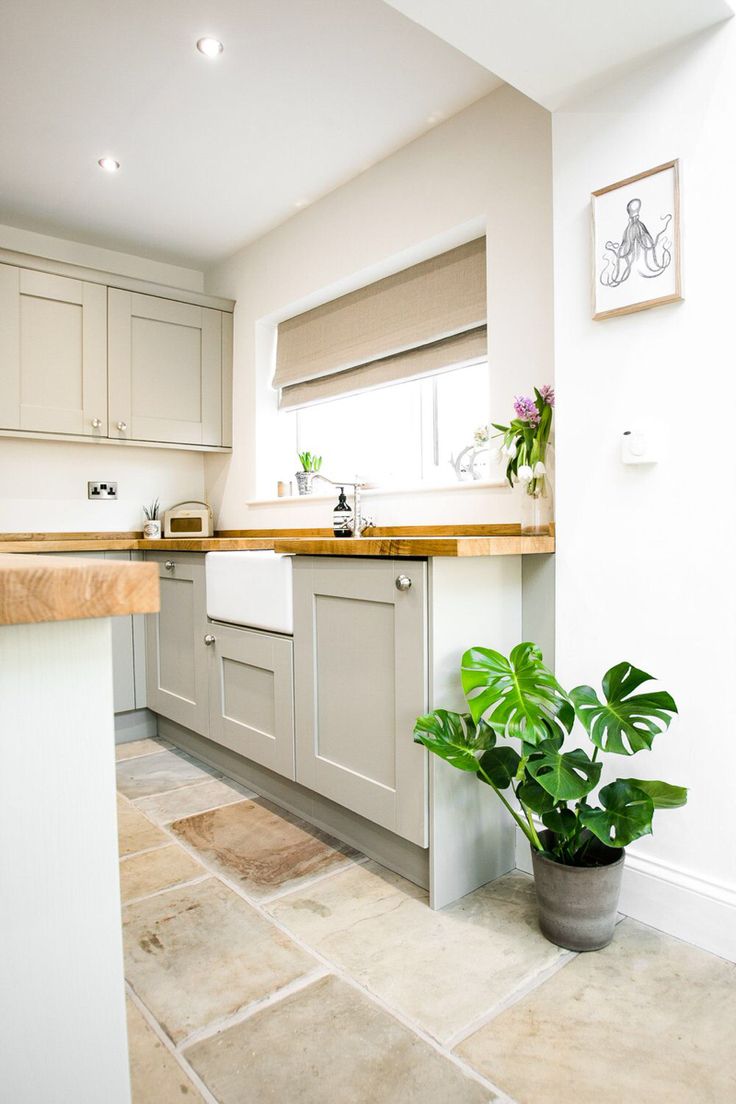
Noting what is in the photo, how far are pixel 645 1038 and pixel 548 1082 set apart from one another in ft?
0.74

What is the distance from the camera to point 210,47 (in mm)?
2125

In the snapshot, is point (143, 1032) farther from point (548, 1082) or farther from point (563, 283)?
point (563, 283)

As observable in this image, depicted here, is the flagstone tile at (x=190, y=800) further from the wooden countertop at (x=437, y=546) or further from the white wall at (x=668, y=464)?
the white wall at (x=668, y=464)

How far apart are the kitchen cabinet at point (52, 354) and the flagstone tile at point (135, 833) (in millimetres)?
1762

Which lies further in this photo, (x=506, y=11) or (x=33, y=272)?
(x=33, y=272)

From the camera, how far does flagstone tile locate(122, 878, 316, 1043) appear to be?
140cm

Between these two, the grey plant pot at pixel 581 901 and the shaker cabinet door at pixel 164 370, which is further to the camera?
the shaker cabinet door at pixel 164 370

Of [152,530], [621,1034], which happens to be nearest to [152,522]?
[152,530]

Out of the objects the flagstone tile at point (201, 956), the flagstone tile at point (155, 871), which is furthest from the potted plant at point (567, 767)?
the flagstone tile at point (155, 871)

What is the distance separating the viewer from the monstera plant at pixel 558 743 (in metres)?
1.48

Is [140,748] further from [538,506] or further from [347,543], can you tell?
[538,506]

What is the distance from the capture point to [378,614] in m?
1.86

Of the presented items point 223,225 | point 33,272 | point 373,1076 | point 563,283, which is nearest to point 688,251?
point 563,283

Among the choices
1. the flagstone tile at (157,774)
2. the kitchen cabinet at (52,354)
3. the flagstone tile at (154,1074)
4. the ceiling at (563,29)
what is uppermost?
the ceiling at (563,29)
